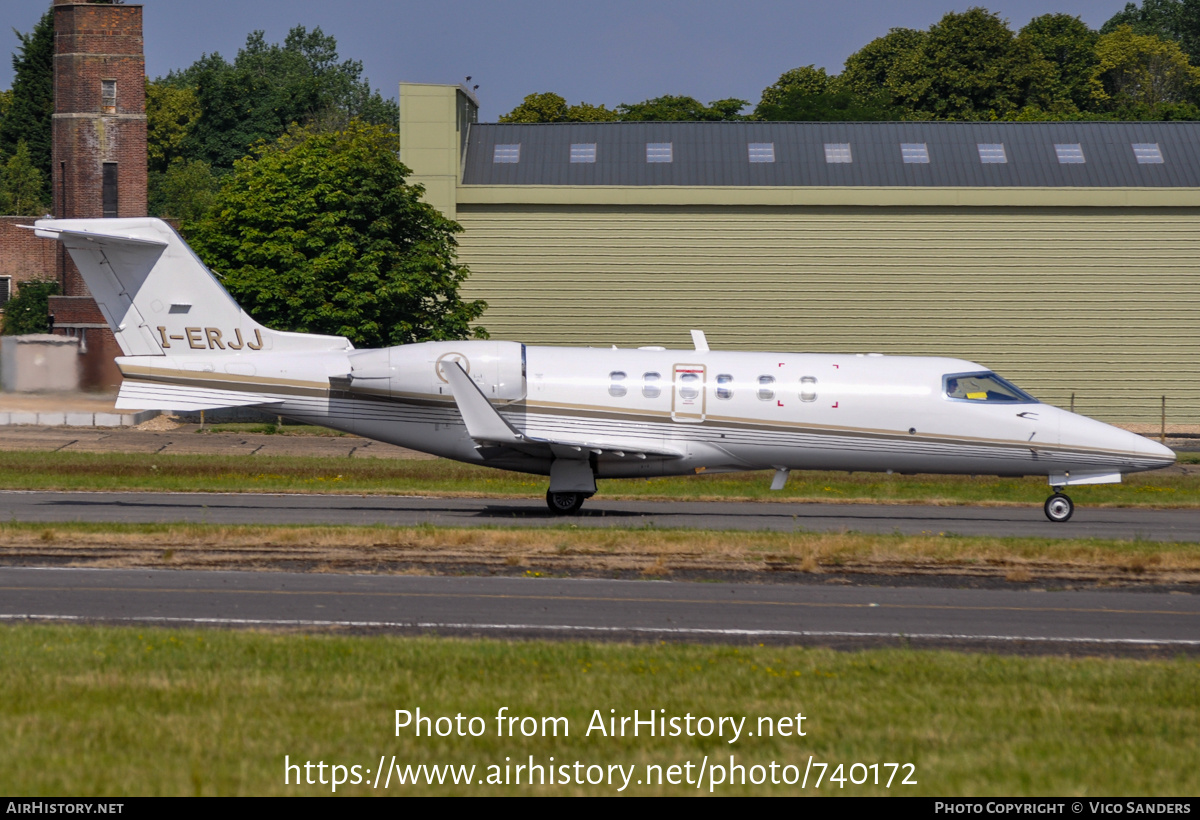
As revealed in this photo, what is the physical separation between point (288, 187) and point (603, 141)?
12.6 meters

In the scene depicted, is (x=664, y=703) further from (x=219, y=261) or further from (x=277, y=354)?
(x=219, y=261)

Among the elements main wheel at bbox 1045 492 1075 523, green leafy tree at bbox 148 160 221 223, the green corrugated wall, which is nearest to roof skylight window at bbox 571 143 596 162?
the green corrugated wall

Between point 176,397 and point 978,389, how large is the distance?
14314mm

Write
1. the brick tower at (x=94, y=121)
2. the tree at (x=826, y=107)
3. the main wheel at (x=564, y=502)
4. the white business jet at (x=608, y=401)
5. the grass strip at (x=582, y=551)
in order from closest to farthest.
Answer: the grass strip at (x=582, y=551), the white business jet at (x=608, y=401), the main wheel at (x=564, y=502), the brick tower at (x=94, y=121), the tree at (x=826, y=107)

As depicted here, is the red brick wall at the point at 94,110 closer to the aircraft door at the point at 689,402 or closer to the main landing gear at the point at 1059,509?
the aircraft door at the point at 689,402

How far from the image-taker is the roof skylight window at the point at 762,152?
48.2 m

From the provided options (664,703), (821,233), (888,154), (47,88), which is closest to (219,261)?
(821,233)

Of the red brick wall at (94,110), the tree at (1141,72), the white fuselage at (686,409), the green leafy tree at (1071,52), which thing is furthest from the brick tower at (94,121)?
the tree at (1141,72)

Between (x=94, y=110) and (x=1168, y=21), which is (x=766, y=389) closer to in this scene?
(x=94, y=110)

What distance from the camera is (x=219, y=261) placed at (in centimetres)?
4409

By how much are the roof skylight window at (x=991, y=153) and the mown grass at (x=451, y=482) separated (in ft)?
60.7

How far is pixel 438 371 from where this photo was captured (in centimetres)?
2261

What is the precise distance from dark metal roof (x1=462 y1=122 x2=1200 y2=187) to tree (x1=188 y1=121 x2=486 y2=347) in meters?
5.43

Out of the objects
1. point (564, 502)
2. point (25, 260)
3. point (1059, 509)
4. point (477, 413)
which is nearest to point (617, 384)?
point (564, 502)
